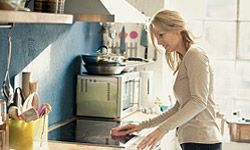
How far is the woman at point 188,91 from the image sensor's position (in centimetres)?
251

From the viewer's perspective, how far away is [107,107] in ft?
11.5

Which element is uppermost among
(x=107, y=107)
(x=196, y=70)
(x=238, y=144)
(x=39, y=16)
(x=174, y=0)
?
(x=174, y=0)

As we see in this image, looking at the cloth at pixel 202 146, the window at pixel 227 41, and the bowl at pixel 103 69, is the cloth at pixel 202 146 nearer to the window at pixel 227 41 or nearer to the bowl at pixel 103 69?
the bowl at pixel 103 69

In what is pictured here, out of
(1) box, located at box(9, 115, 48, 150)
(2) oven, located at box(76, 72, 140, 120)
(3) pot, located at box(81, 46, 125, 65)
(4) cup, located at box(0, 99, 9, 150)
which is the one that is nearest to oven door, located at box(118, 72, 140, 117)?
(2) oven, located at box(76, 72, 140, 120)

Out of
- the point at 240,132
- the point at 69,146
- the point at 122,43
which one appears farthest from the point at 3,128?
the point at 240,132

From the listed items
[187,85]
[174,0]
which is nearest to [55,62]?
[187,85]

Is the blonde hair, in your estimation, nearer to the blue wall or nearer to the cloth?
the cloth

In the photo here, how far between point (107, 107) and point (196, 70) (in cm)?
112

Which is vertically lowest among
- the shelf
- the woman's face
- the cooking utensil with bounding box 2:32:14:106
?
the cooking utensil with bounding box 2:32:14:106

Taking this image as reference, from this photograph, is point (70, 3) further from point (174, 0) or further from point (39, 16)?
point (174, 0)

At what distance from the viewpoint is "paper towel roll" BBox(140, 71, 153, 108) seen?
4.07 meters

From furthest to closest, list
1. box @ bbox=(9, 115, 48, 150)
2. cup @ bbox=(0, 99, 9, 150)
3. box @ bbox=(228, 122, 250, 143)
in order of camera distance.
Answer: box @ bbox=(228, 122, 250, 143) < box @ bbox=(9, 115, 48, 150) < cup @ bbox=(0, 99, 9, 150)

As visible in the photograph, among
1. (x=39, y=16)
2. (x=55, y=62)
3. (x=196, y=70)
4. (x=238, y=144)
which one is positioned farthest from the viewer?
(x=238, y=144)

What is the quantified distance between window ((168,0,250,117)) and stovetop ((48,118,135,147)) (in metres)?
1.51
